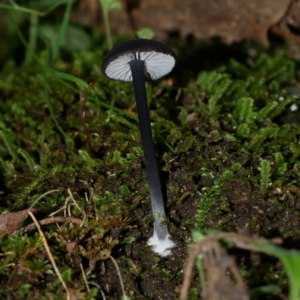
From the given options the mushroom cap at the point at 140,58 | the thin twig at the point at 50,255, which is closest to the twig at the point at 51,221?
the thin twig at the point at 50,255

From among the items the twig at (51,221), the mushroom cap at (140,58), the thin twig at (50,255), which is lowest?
the thin twig at (50,255)

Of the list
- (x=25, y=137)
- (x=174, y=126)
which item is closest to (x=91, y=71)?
(x=25, y=137)

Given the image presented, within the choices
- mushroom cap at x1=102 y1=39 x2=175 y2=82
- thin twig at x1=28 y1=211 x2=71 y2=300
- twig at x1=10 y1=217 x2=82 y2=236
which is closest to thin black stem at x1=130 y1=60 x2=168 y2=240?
mushroom cap at x1=102 y1=39 x2=175 y2=82

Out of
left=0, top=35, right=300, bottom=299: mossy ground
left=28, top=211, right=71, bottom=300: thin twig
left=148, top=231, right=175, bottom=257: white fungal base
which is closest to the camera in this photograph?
left=28, top=211, right=71, bottom=300: thin twig

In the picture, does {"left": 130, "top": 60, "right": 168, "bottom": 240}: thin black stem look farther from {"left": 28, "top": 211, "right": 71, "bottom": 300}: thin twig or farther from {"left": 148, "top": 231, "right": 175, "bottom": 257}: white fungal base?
{"left": 28, "top": 211, "right": 71, "bottom": 300}: thin twig

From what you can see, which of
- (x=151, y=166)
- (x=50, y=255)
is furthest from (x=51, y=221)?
(x=151, y=166)

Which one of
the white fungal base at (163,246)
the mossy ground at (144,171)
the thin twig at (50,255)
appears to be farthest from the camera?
the white fungal base at (163,246)

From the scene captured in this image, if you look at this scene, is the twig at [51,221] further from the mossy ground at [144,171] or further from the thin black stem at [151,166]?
the thin black stem at [151,166]
